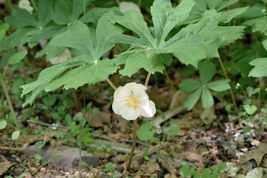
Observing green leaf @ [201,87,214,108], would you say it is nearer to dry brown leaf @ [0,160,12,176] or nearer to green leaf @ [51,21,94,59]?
green leaf @ [51,21,94,59]

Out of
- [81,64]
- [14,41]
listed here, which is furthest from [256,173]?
[14,41]

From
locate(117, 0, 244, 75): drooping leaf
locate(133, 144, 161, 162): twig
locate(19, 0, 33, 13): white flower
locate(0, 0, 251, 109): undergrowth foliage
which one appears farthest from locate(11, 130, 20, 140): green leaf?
locate(19, 0, 33, 13): white flower

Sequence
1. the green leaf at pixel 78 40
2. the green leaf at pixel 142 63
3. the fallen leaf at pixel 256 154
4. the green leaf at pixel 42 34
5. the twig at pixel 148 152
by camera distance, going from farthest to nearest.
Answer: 1. the green leaf at pixel 42 34
2. the twig at pixel 148 152
3. the fallen leaf at pixel 256 154
4. the green leaf at pixel 78 40
5. the green leaf at pixel 142 63

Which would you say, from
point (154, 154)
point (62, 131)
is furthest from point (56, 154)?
point (154, 154)

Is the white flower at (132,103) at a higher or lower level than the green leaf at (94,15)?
lower

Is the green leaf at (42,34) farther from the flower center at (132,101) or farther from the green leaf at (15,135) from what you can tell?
the flower center at (132,101)

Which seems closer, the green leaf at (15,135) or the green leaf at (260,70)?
the green leaf at (260,70)

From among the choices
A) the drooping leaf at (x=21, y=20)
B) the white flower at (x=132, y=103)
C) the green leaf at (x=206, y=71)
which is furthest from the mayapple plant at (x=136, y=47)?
the drooping leaf at (x=21, y=20)
